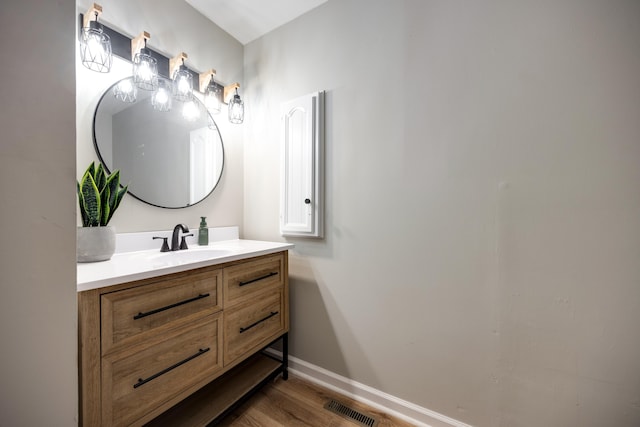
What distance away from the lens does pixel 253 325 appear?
136 cm

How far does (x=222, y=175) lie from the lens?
6.13 feet

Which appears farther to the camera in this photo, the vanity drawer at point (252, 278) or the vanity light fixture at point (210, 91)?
the vanity light fixture at point (210, 91)

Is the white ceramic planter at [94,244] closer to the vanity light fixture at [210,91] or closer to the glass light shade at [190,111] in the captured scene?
the glass light shade at [190,111]

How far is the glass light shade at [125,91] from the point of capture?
1340 mm

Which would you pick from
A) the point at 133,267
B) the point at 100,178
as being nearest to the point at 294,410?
the point at 133,267

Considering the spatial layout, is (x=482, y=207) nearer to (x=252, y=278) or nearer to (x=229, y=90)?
(x=252, y=278)

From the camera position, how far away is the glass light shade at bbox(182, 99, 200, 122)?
1.65 m

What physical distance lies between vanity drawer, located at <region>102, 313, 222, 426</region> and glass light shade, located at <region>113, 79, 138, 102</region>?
1.26m

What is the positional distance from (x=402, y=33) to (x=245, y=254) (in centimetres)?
144

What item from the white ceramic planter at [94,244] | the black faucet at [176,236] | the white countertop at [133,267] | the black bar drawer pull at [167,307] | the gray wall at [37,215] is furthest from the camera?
the black faucet at [176,236]

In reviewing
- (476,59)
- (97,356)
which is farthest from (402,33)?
(97,356)

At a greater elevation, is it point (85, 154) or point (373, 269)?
point (85, 154)

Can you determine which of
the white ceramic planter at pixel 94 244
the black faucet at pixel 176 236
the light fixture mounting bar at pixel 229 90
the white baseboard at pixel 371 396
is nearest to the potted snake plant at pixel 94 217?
the white ceramic planter at pixel 94 244

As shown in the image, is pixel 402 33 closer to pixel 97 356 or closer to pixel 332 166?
pixel 332 166
